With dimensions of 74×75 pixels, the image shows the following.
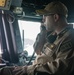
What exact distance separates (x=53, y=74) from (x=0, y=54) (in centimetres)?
171

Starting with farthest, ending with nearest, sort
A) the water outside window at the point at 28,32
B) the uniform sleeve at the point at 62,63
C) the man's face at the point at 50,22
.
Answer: the water outside window at the point at 28,32, the man's face at the point at 50,22, the uniform sleeve at the point at 62,63

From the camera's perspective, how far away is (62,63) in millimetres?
2139

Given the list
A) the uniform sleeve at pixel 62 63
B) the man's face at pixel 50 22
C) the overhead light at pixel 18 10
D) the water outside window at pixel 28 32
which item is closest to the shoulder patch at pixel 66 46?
the uniform sleeve at pixel 62 63

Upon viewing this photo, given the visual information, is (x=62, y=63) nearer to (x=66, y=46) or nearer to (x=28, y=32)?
(x=66, y=46)

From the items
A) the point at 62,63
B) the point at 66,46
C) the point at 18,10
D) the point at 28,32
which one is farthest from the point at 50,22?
the point at 28,32

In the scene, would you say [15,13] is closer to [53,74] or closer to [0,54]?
[0,54]

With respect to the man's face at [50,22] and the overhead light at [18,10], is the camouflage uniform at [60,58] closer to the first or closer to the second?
the man's face at [50,22]

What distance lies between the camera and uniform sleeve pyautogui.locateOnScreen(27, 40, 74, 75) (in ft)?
7.01

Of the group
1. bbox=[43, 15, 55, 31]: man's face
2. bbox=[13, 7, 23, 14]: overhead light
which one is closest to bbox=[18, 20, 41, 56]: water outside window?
bbox=[13, 7, 23, 14]: overhead light

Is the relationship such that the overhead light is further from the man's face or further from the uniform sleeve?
the uniform sleeve

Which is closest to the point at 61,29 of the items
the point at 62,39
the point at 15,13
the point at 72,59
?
the point at 62,39

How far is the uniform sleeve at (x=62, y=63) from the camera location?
2.14m

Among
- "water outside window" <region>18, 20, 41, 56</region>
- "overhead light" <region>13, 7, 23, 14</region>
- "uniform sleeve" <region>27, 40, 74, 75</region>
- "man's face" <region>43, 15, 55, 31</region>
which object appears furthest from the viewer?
"water outside window" <region>18, 20, 41, 56</region>

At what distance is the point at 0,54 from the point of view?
3.67 meters
